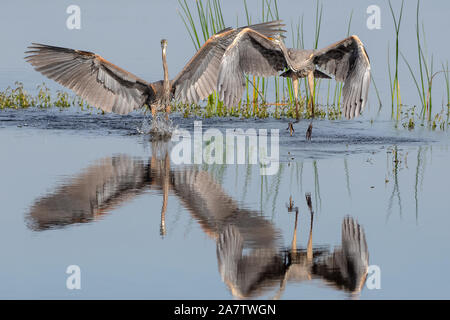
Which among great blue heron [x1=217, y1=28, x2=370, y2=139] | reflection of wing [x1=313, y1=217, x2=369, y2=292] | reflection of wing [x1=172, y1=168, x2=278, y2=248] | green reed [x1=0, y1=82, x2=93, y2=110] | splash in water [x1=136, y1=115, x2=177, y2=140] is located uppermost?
great blue heron [x1=217, y1=28, x2=370, y2=139]

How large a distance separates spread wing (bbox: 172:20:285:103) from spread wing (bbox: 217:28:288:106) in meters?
0.68

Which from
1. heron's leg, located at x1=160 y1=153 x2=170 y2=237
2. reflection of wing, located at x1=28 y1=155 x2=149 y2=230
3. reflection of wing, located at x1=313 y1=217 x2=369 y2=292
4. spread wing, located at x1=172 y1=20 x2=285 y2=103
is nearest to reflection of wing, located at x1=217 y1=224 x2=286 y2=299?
reflection of wing, located at x1=313 y1=217 x2=369 y2=292

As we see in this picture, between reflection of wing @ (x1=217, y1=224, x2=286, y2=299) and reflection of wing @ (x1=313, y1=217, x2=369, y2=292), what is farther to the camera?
reflection of wing @ (x1=313, y1=217, x2=369, y2=292)

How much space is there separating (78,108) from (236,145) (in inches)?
257

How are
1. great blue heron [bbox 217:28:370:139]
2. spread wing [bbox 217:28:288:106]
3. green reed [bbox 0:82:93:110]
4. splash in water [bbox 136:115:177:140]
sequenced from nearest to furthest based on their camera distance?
great blue heron [bbox 217:28:370:139], spread wing [bbox 217:28:288:106], splash in water [bbox 136:115:177:140], green reed [bbox 0:82:93:110]

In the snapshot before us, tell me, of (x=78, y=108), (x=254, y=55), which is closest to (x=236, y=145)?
(x=254, y=55)

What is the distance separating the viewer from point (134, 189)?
8.85 metres

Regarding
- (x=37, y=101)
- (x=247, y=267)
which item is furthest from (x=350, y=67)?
(x=37, y=101)

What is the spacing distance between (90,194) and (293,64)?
464 centimetres

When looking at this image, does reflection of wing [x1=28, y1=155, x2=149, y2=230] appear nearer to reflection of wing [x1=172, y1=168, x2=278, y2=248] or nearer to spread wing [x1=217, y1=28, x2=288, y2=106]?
reflection of wing [x1=172, y1=168, x2=278, y2=248]

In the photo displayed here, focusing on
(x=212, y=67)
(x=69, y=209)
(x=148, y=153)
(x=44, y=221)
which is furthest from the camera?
(x=212, y=67)

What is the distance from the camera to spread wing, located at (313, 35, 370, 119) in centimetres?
1042

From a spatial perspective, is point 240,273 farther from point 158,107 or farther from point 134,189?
point 158,107

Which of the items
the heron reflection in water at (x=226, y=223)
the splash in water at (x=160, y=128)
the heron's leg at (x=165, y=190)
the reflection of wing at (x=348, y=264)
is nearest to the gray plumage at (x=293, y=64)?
the heron's leg at (x=165, y=190)
